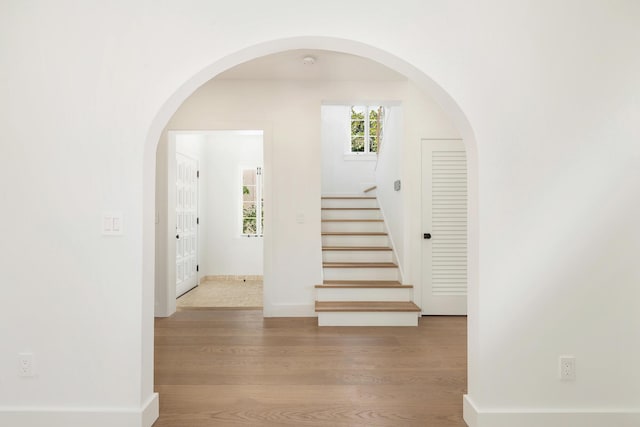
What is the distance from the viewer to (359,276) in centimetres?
415

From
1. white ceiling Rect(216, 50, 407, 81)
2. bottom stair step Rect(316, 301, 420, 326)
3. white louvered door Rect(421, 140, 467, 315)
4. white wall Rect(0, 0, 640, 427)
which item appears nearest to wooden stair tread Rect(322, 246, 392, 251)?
white louvered door Rect(421, 140, 467, 315)

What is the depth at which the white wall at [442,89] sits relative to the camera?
73.4 inches

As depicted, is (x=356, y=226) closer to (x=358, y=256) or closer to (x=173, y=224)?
(x=358, y=256)

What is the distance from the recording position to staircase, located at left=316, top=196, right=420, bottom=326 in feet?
11.8

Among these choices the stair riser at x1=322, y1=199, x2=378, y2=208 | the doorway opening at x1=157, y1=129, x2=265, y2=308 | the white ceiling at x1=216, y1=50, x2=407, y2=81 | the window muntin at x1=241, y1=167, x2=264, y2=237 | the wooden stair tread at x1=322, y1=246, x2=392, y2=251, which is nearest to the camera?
the white ceiling at x1=216, y1=50, x2=407, y2=81

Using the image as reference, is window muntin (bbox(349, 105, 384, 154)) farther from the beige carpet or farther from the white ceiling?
the beige carpet
